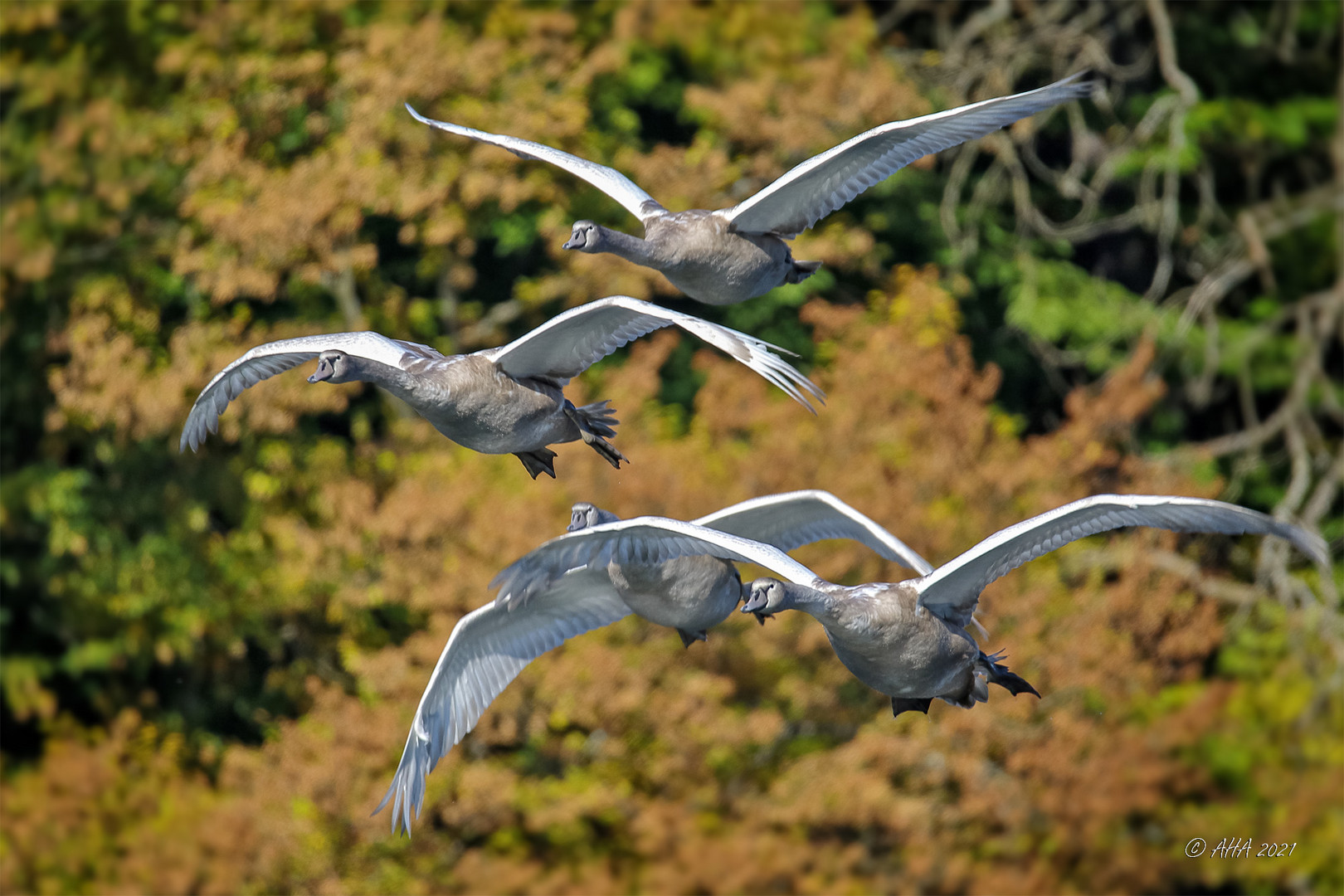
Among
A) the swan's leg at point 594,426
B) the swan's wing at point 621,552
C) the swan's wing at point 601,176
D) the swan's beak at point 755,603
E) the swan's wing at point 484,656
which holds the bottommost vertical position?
the swan's wing at point 484,656

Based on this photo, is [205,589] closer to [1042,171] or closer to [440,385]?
[1042,171]

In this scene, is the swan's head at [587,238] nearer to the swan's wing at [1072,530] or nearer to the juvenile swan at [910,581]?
the juvenile swan at [910,581]

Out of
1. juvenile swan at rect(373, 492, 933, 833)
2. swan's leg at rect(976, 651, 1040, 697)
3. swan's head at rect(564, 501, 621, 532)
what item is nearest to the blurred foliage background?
juvenile swan at rect(373, 492, 933, 833)

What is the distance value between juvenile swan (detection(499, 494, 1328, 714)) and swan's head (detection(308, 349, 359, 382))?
0.95 m

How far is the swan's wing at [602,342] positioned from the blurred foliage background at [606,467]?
5278mm

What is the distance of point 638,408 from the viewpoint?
1222 centimetres

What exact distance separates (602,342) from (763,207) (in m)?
0.73

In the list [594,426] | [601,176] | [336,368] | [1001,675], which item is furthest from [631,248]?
[1001,675]

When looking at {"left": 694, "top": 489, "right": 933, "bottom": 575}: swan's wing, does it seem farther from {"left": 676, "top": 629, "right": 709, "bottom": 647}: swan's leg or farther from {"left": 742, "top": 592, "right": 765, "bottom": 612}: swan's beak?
{"left": 742, "top": 592, "right": 765, "bottom": 612}: swan's beak

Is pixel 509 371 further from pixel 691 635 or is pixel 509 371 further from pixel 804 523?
pixel 804 523

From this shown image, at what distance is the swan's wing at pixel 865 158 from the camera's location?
5703 mm

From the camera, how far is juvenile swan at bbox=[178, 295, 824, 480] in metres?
5.16

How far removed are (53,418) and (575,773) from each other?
4.94 meters

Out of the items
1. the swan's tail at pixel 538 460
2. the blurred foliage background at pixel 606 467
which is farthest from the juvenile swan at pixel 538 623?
the blurred foliage background at pixel 606 467
